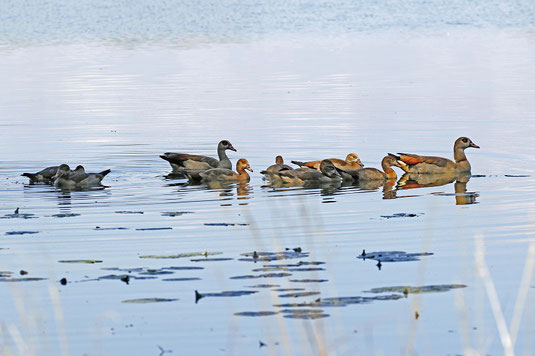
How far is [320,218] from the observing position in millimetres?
14727

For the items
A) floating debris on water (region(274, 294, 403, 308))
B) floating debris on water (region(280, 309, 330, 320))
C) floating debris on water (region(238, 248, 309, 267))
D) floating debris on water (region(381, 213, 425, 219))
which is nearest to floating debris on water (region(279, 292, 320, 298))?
floating debris on water (region(274, 294, 403, 308))

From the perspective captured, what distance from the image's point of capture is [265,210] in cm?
1605

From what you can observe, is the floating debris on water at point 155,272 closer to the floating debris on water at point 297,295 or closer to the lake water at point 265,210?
the lake water at point 265,210

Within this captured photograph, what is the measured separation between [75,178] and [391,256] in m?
7.96

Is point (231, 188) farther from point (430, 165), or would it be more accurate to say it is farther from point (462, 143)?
point (462, 143)

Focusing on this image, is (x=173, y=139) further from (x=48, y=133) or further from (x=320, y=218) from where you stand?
(x=320, y=218)

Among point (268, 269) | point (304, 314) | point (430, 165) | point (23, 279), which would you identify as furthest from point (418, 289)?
point (430, 165)

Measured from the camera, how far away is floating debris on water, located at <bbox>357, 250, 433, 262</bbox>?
1218 cm

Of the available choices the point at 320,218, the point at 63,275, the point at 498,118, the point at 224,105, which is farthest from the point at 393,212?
the point at 224,105

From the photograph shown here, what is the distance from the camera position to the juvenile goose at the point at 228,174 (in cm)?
1955

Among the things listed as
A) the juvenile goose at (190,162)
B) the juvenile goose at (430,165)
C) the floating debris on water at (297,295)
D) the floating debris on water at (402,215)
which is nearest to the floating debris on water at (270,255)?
the floating debris on water at (297,295)

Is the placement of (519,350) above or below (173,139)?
below

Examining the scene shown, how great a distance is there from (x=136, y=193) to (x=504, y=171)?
20.4 ft

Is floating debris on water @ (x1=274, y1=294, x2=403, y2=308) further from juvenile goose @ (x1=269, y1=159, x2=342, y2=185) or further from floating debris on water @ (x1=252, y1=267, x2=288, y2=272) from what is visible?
juvenile goose @ (x1=269, y1=159, x2=342, y2=185)
